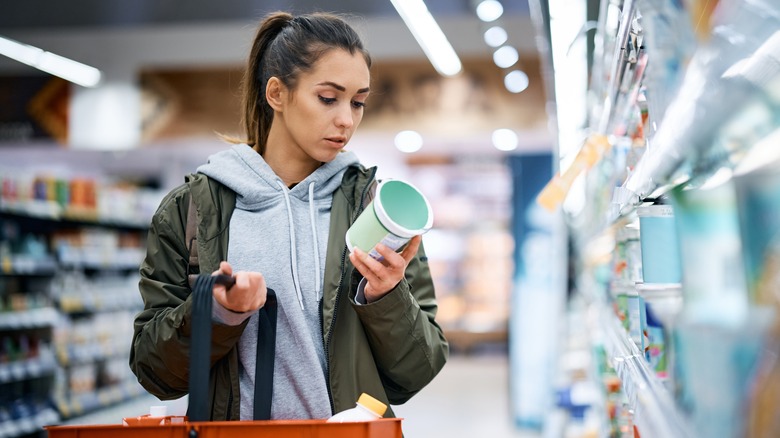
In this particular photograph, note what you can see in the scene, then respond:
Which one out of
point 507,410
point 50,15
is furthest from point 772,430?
point 50,15

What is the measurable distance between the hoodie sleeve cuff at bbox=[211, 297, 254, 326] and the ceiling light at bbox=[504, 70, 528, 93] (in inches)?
321

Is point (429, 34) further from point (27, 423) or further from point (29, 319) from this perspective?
point (27, 423)

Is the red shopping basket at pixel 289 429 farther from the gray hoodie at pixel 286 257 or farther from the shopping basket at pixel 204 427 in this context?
the gray hoodie at pixel 286 257

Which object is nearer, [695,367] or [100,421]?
[695,367]

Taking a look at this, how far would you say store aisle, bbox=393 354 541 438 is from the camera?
22.7ft

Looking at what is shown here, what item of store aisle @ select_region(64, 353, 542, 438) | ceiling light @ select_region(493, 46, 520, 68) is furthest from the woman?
ceiling light @ select_region(493, 46, 520, 68)

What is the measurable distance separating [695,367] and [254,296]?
80 cm

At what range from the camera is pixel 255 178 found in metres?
1.63

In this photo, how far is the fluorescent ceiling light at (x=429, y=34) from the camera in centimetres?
629

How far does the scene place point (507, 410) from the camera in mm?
8148

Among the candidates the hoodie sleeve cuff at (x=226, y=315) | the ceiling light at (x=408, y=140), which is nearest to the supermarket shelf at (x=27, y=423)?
the hoodie sleeve cuff at (x=226, y=315)

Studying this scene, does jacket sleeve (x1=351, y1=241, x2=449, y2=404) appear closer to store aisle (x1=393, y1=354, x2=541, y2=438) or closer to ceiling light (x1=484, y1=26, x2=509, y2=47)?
store aisle (x1=393, y1=354, x2=541, y2=438)

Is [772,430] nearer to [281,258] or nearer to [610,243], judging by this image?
[281,258]

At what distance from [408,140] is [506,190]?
4706 mm
